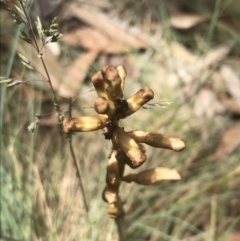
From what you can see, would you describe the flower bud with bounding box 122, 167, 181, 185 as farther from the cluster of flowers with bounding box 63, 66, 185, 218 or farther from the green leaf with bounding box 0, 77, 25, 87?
the green leaf with bounding box 0, 77, 25, 87

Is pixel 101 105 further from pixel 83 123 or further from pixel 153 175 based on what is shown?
pixel 153 175

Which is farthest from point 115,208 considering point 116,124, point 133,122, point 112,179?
point 133,122

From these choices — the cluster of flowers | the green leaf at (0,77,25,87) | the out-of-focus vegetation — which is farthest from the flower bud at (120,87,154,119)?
the out-of-focus vegetation

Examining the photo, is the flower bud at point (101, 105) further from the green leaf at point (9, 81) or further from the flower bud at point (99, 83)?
the green leaf at point (9, 81)

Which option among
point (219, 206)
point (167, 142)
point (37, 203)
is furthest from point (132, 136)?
point (219, 206)

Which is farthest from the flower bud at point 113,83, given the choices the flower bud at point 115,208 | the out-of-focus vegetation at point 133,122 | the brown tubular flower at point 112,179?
the out-of-focus vegetation at point 133,122

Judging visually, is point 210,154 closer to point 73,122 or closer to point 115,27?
point 115,27
